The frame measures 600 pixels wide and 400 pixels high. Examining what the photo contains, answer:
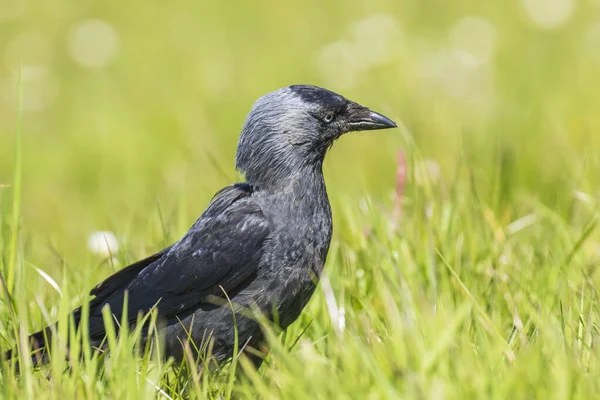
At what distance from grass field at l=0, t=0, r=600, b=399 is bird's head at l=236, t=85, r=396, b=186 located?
15.7 inches

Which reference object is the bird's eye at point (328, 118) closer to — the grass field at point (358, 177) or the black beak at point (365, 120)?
the black beak at point (365, 120)

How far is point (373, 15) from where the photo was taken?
1145 cm

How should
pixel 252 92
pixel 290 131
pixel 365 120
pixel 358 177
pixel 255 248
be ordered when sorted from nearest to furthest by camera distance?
pixel 255 248 → pixel 290 131 → pixel 365 120 → pixel 358 177 → pixel 252 92

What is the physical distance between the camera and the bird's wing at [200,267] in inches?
150

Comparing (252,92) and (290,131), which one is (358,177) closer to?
(290,131)

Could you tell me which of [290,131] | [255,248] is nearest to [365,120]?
[290,131]

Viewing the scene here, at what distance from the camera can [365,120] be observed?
4.20m

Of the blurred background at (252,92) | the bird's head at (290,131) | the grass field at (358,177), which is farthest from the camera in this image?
the blurred background at (252,92)

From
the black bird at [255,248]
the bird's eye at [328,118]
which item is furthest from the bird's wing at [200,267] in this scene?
the bird's eye at [328,118]

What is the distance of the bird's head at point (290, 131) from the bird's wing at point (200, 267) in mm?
178

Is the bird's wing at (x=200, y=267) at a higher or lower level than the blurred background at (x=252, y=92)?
higher

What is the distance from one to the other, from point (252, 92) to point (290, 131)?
17.0ft

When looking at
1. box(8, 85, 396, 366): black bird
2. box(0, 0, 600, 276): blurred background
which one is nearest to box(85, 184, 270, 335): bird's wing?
box(8, 85, 396, 366): black bird

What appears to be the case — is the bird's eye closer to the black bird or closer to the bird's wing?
the black bird
